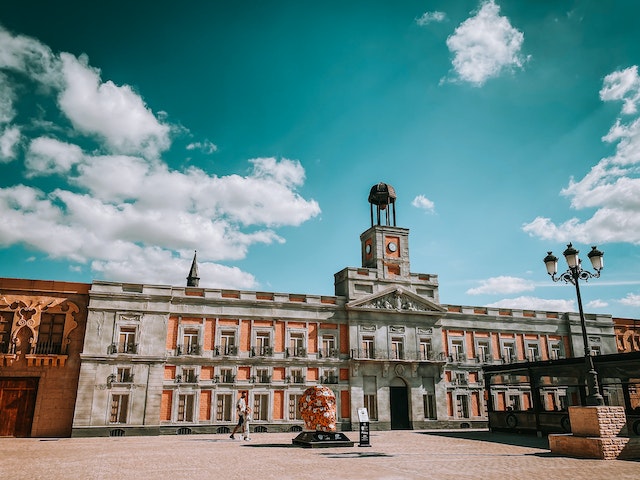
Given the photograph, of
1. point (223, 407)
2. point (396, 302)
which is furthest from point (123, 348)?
point (396, 302)

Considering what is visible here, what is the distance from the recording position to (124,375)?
30.0 metres

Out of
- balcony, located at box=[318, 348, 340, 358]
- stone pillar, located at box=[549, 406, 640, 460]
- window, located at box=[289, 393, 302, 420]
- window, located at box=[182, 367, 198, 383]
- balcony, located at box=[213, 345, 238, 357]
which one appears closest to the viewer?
stone pillar, located at box=[549, 406, 640, 460]

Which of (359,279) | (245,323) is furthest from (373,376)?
(245,323)

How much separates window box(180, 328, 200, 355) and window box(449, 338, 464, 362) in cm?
2054

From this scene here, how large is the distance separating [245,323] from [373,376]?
10.5 metres

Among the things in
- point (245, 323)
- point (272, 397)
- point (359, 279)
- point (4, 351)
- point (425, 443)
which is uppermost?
point (359, 279)

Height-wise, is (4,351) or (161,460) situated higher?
(4,351)

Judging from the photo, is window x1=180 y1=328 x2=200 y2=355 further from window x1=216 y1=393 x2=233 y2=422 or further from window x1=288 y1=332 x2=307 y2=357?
window x1=288 y1=332 x2=307 y2=357

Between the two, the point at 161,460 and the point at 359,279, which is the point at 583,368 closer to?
the point at 359,279

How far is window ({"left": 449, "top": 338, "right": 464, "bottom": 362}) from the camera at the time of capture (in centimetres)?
3884

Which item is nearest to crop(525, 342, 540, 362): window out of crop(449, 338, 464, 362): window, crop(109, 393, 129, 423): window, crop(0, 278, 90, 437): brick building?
crop(449, 338, 464, 362): window

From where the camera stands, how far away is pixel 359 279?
37062 mm

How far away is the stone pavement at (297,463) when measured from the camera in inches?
518

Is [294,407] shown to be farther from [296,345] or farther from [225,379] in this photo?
[225,379]
